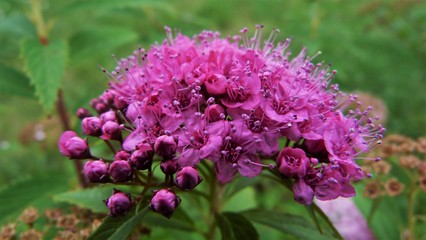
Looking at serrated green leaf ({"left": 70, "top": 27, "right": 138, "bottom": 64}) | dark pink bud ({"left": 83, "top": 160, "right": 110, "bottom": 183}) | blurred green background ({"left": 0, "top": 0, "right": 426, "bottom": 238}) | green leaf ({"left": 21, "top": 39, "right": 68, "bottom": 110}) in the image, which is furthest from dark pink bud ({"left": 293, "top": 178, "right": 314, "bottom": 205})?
serrated green leaf ({"left": 70, "top": 27, "right": 138, "bottom": 64})

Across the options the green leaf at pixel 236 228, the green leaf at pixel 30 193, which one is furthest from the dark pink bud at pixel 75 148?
the green leaf at pixel 30 193

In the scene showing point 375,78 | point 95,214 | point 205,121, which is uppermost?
point 375,78

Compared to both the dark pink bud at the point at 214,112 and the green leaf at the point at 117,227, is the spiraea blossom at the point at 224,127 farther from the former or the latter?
the green leaf at the point at 117,227

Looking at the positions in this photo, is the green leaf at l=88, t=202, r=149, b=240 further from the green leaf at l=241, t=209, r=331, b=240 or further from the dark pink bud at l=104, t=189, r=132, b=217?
the green leaf at l=241, t=209, r=331, b=240

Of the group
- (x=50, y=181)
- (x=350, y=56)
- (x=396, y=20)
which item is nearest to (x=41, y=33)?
(x=50, y=181)

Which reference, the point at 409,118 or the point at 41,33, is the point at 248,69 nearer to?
the point at 41,33

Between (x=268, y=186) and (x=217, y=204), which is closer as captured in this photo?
(x=217, y=204)
